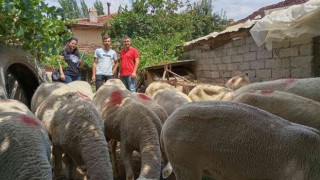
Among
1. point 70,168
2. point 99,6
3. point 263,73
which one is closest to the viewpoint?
point 70,168

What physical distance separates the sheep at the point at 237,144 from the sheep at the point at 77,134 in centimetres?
69

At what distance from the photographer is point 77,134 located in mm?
4363

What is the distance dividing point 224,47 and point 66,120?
703 centimetres

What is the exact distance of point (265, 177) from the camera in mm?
3553

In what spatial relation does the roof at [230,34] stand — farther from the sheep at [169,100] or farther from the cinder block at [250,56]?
the sheep at [169,100]

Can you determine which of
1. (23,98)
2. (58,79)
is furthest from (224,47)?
(23,98)

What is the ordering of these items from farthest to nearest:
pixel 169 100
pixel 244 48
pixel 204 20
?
pixel 204 20 < pixel 244 48 < pixel 169 100

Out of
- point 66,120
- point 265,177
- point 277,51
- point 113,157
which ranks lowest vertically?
point 113,157

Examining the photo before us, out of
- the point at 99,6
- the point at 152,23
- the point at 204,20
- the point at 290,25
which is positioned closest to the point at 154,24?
the point at 152,23

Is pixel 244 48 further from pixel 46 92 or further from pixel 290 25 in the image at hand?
pixel 46 92

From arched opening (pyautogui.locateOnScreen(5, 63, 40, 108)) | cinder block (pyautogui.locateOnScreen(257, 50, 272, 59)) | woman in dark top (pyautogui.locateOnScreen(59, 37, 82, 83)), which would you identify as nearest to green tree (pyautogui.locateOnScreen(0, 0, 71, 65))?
arched opening (pyautogui.locateOnScreen(5, 63, 40, 108))

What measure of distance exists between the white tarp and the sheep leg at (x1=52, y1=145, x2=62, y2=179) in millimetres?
4804

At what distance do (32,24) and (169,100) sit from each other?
264cm

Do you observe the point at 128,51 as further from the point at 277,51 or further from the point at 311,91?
the point at 311,91
